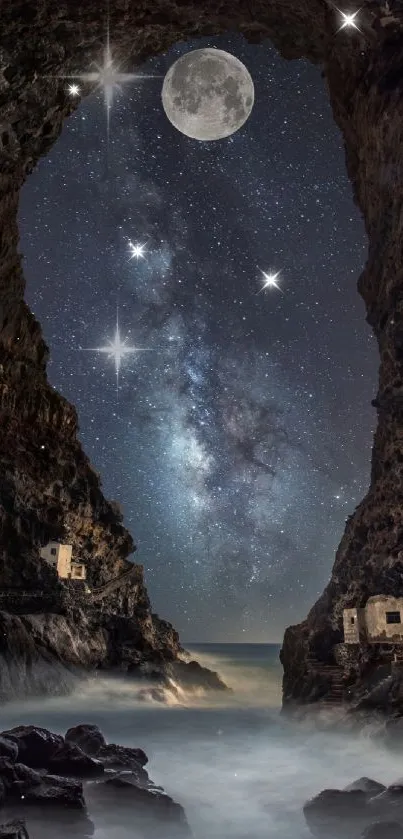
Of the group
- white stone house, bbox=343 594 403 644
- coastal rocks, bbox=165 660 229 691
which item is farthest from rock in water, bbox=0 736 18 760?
coastal rocks, bbox=165 660 229 691

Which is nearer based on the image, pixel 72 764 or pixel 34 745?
pixel 72 764

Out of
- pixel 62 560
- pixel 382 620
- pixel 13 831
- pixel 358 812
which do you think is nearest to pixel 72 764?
pixel 13 831

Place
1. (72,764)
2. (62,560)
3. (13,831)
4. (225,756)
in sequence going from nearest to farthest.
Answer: (13,831) → (72,764) → (225,756) → (62,560)

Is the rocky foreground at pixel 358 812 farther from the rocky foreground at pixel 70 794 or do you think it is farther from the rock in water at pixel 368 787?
the rocky foreground at pixel 70 794

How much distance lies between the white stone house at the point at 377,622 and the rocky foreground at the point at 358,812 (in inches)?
554

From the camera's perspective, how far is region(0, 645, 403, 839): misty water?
1329 cm

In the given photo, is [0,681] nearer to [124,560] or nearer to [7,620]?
[7,620]

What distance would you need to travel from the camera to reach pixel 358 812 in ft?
41.2

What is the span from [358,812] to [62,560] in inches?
1325

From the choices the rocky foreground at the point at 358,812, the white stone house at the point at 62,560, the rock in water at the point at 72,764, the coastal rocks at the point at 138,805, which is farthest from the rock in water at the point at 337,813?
the white stone house at the point at 62,560

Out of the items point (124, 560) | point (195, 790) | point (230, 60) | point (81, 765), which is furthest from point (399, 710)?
point (230, 60)

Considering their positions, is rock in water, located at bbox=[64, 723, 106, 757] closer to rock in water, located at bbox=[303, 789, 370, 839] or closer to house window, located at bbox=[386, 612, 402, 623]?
rock in water, located at bbox=[303, 789, 370, 839]

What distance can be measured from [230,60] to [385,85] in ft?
42.0

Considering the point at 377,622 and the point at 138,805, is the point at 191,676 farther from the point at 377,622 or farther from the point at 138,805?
the point at 138,805
